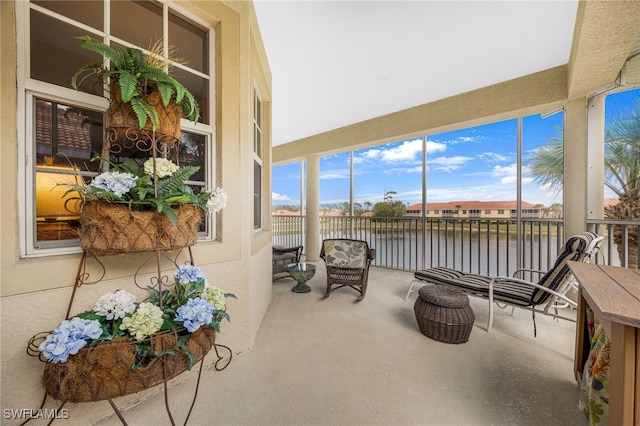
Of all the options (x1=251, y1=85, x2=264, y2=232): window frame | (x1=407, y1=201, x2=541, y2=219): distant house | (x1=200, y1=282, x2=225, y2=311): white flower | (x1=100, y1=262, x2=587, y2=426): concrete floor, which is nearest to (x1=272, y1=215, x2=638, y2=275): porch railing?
(x1=407, y1=201, x2=541, y2=219): distant house

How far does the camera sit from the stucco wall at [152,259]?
42.1 inches

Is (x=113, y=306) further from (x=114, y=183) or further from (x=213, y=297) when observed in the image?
(x=114, y=183)

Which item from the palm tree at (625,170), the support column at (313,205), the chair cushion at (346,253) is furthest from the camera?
the support column at (313,205)

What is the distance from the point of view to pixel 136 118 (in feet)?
3.85

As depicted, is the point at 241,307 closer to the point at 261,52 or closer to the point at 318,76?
the point at 261,52

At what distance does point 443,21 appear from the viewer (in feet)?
7.00

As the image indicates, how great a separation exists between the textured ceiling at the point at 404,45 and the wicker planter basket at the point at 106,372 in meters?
2.72

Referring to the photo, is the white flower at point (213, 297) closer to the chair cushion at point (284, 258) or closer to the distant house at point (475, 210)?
the chair cushion at point (284, 258)

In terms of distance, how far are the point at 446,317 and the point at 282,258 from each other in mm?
2697

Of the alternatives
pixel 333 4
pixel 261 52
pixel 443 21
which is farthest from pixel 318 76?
pixel 443 21

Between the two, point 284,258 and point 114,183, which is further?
point 284,258

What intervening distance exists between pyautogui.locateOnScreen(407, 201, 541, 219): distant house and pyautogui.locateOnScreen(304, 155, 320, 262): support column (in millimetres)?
2169

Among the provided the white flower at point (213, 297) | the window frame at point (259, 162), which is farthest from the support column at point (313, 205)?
the white flower at point (213, 297)

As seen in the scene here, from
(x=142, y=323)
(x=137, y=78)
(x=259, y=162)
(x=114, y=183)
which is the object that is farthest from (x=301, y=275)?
(x=137, y=78)
